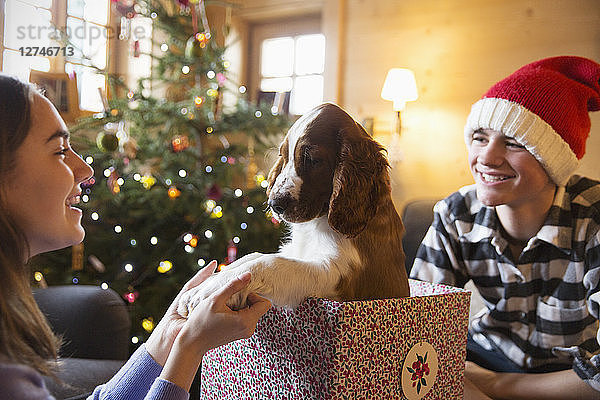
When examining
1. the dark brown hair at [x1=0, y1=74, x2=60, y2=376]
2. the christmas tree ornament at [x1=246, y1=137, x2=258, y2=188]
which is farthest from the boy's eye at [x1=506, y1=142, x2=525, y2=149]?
the christmas tree ornament at [x1=246, y1=137, x2=258, y2=188]

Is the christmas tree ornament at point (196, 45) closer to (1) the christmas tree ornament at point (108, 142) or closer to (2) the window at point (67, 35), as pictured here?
(2) the window at point (67, 35)

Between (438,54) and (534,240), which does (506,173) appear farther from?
(438,54)

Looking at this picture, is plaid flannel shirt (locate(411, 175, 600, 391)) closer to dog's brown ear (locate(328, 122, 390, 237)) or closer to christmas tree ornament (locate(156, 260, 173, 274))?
dog's brown ear (locate(328, 122, 390, 237))

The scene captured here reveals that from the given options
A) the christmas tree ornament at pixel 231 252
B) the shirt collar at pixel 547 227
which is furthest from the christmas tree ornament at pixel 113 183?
the shirt collar at pixel 547 227

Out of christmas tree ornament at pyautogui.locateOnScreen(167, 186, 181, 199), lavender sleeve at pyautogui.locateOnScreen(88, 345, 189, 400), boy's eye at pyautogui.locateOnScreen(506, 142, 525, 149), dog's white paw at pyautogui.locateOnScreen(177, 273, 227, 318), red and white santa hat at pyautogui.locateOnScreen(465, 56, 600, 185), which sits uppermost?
red and white santa hat at pyautogui.locateOnScreen(465, 56, 600, 185)

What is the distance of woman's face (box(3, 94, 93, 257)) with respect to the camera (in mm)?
776

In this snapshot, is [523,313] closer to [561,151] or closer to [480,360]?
[480,360]

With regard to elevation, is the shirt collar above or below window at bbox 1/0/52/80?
below

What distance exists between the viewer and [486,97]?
150 centimetres

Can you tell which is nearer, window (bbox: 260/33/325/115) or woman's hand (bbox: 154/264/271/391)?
woman's hand (bbox: 154/264/271/391)

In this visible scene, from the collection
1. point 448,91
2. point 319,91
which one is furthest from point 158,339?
point 319,91

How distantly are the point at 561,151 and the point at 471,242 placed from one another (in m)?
0.35

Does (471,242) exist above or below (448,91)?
below

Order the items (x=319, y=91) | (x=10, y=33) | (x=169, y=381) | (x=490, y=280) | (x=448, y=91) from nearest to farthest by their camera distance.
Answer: (x=169, y=381) < (x=490, y=280) < (x=10, y=33) < (x=448, y=91) < (x=319, y=91)
